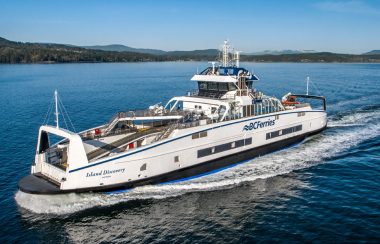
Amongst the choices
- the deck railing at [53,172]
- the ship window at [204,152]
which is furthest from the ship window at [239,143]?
the deck railing at [53,172]

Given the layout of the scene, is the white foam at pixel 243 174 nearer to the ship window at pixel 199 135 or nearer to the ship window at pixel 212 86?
the ship window at pixel 199 135

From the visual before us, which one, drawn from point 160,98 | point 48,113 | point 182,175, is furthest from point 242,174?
point 160,98

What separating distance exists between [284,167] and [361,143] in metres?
11.7

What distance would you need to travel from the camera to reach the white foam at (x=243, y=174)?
23.9 metres

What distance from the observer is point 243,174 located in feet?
98.5

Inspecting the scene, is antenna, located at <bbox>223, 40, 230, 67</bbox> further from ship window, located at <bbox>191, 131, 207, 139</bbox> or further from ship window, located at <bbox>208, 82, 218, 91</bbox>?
ship window, located at <bbox>191, 131, 207, 139</bbox>

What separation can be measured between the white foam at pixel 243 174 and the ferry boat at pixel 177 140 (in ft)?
2.37

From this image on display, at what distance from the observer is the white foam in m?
23.9

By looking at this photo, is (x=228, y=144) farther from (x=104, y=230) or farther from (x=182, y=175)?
(x=104, y=230)

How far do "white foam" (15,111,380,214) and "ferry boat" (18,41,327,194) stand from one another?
72 centimetres

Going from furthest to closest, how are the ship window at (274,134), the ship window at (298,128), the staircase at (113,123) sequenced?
1. the ship window at (298,128)
2. the ship window at (274,134)
3. the staircase at (113,123)

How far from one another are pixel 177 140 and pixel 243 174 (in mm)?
6874

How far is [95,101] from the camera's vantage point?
7100cm

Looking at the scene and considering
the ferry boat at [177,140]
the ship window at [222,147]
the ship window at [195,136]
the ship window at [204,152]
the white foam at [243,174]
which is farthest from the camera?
the ship window at [222,147]
